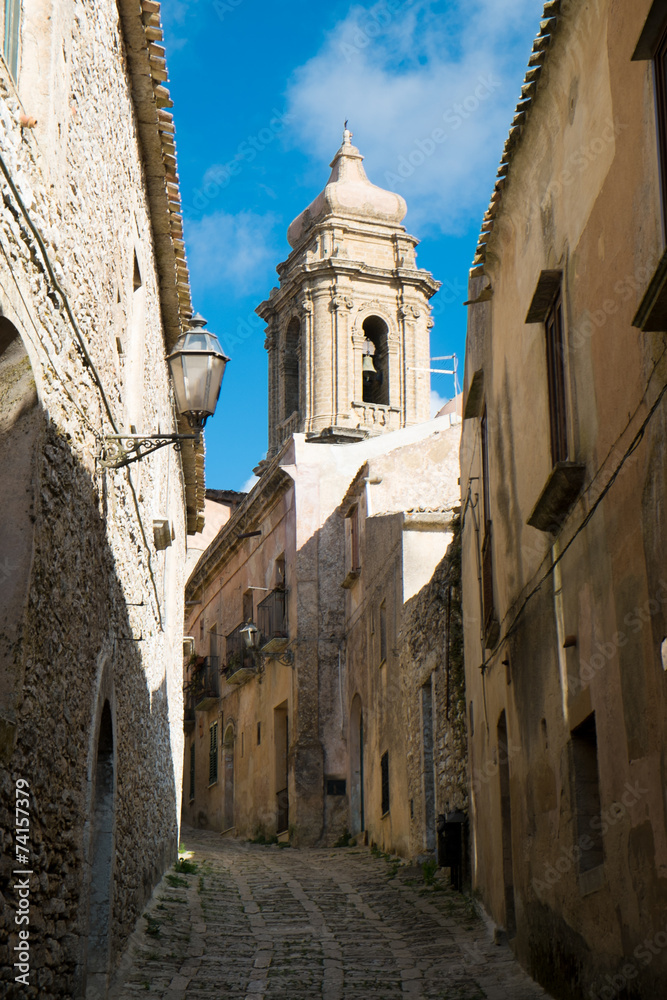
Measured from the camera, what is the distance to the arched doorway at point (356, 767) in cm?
2152

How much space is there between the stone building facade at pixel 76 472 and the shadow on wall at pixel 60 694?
0.05ft

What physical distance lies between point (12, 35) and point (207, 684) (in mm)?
26288

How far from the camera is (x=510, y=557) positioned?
1024cm

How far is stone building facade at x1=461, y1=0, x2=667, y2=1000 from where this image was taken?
5949 millimetres

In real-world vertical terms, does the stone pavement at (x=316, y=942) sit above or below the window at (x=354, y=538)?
below

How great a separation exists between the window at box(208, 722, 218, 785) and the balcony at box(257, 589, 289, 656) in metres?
5.23

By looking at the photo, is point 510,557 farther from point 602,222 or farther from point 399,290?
point 399,290

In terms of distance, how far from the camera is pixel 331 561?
24.5m

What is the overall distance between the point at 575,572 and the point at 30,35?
14.3 ft

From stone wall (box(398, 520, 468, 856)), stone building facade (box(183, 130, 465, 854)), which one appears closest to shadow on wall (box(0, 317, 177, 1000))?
stone wall (box(398, 520, 468, 856))

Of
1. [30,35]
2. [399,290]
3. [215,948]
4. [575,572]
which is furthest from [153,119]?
[399,290]

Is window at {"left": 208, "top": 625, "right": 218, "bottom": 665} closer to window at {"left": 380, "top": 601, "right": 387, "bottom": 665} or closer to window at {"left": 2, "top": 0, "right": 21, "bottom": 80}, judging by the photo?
window at {"left": 380, "top": 601, "right": 387, "bottom": 665}

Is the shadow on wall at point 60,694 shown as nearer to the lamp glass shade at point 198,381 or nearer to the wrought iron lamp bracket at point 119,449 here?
the wrought iron lamp bracket at point 119,449

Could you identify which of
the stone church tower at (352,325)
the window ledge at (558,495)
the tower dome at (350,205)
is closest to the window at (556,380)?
the window ledge at (558,495)
